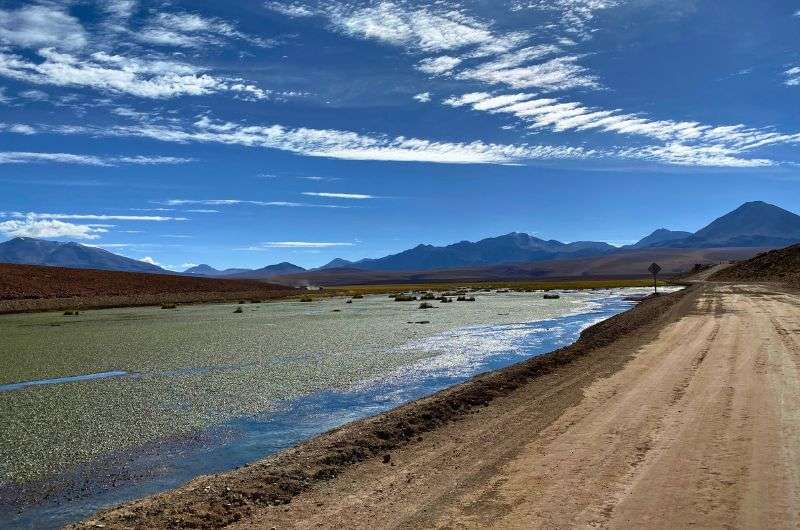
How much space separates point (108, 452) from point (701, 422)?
10.1m

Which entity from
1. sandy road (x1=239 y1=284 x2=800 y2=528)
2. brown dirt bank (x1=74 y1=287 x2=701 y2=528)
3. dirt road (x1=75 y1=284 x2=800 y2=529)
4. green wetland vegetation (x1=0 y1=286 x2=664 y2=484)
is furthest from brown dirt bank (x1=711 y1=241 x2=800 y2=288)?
dirt road (x1=75 y1=284 x2=800 y2=529)

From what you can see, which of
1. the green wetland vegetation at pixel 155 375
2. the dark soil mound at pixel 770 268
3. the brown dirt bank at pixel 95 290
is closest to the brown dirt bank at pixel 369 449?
the green wetland vegetation at pixel 155 375

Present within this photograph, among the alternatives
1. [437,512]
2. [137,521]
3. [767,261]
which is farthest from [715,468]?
[767,261]

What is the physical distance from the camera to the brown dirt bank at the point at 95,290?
63250mm

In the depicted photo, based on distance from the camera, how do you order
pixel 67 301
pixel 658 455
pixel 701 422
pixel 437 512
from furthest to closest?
pixel 67 301
pixel 701 422
pixel 658 455
pixel 437 512

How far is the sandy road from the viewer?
6.28 metres

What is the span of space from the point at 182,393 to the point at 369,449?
8.04 metres

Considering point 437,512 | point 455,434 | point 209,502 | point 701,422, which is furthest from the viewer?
point 455,434

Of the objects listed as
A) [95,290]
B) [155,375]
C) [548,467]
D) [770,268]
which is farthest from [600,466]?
[770,268]

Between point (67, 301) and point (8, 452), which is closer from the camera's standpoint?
point (8, 452)

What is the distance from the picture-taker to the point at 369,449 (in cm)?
947

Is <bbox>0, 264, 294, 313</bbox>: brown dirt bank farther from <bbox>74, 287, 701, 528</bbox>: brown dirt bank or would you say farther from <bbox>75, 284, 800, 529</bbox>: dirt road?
<bbox>75, 284, 800, 529</bbox>: dirt road

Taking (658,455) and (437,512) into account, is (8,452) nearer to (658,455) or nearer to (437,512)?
(437,512)

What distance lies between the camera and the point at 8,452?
10172mm
